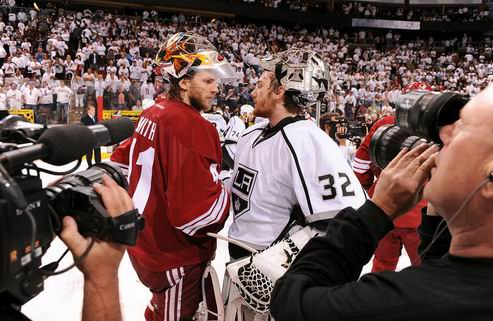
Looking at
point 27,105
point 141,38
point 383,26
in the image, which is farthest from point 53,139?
point 383,26

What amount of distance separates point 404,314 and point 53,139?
726 millimetres

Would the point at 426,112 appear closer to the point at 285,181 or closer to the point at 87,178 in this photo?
the point at 87,178

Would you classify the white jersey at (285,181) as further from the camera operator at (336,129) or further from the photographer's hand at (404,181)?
the camera operator at (336,129)

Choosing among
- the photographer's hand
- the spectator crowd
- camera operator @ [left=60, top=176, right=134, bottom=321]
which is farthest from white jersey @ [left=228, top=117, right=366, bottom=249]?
the spectator crowd

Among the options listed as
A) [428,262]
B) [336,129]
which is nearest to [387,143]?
[428,262]

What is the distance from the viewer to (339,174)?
202cm

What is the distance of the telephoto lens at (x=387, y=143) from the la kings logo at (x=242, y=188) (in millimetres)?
776

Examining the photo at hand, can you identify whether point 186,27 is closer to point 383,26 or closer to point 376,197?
point 383,26

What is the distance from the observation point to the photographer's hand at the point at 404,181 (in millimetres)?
1131

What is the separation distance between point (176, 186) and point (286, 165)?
0.46 metres

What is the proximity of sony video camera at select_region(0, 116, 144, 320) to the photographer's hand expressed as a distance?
0.56 meters

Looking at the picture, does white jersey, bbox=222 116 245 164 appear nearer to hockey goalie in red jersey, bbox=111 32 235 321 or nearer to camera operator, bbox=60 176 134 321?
hockey goalie in red jersey, bbox=111 32 235 321

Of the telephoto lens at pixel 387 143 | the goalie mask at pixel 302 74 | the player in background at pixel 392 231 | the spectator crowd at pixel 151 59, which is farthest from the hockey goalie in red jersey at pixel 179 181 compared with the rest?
the spectator crowd at pixel 151 59

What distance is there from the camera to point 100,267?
1.06 meters
